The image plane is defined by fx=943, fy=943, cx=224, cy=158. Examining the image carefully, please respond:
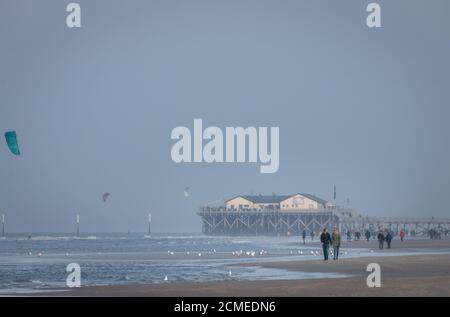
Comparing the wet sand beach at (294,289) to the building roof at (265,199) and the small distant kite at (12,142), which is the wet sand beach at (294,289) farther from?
the building roof at (265,199)

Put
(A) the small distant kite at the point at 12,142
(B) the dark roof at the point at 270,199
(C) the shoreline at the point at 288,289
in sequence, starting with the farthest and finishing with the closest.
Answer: (B) the dark roof at the point at 270,199 → (A) the small distant kite at the point at 12,142 → (C) the shoreline at the point at 288,289

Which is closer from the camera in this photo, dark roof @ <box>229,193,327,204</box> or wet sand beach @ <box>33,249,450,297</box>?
wet sand beach @ <box>33,249,450,297</box>

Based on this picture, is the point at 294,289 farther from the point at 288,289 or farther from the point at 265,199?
the point at 265,199

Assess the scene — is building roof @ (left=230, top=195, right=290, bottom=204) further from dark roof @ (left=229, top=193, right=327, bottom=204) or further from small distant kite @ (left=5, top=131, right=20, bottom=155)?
small distant kite @ (left=5, top=131, right=20, bottom=155)

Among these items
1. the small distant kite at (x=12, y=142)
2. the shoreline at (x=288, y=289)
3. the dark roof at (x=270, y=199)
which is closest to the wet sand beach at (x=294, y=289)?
the shoreline at (x=288, y=289)

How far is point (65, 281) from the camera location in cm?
2886

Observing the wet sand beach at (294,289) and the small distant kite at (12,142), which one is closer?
the wet sand beach at (294,289)

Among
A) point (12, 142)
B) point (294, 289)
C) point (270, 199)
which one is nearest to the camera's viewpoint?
point (294, 289)

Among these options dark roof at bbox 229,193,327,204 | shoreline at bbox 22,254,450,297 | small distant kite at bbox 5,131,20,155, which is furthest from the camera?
dark roof at bbox 229,193,327,204

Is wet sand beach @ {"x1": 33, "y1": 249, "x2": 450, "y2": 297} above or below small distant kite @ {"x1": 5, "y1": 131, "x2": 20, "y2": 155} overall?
below

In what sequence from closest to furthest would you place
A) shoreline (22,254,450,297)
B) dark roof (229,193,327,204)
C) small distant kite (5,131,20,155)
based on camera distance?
1. shoreline (22,254,450,297)
2. small distant kite (5,131,20,155)
3. dark roof (229,193,327,204)

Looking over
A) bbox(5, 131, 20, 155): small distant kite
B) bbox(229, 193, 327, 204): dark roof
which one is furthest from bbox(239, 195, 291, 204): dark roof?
bbox(5, 131, 20, 155): small distant kite

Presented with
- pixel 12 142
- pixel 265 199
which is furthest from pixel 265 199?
pixel 12 142

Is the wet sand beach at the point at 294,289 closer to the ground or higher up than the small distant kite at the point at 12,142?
closer to the ground
